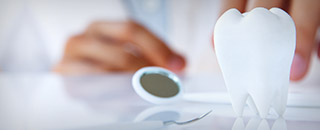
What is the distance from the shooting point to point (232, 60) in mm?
311

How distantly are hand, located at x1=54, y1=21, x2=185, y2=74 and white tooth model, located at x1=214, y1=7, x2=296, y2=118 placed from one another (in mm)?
1387

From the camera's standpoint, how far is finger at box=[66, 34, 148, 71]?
1837 mm

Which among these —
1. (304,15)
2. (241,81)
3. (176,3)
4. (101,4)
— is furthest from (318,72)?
(101,4)

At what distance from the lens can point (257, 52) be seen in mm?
295

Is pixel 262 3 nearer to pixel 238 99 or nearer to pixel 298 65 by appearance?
pixel 238 99

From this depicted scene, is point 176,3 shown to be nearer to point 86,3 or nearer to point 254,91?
point 86,3

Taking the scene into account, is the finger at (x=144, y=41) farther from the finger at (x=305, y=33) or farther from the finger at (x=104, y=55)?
the finger at (x=305, y=33)

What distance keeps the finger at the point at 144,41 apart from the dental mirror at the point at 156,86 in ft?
3.67

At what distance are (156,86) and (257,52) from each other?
29 centimetres

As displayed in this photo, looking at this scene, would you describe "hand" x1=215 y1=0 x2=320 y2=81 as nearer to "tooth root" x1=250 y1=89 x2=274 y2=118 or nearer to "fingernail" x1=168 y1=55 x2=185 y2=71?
"tooth root" x1=250 y1=89 x2=274 y2=118

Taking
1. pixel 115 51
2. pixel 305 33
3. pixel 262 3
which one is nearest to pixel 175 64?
pixel 115 51

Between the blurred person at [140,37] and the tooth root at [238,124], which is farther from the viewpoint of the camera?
the blurred person at [140,37]

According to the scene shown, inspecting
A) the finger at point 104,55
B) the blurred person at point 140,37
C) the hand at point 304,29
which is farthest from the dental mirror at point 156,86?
the finger at point 104,55

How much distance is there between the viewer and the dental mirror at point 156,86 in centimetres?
52
